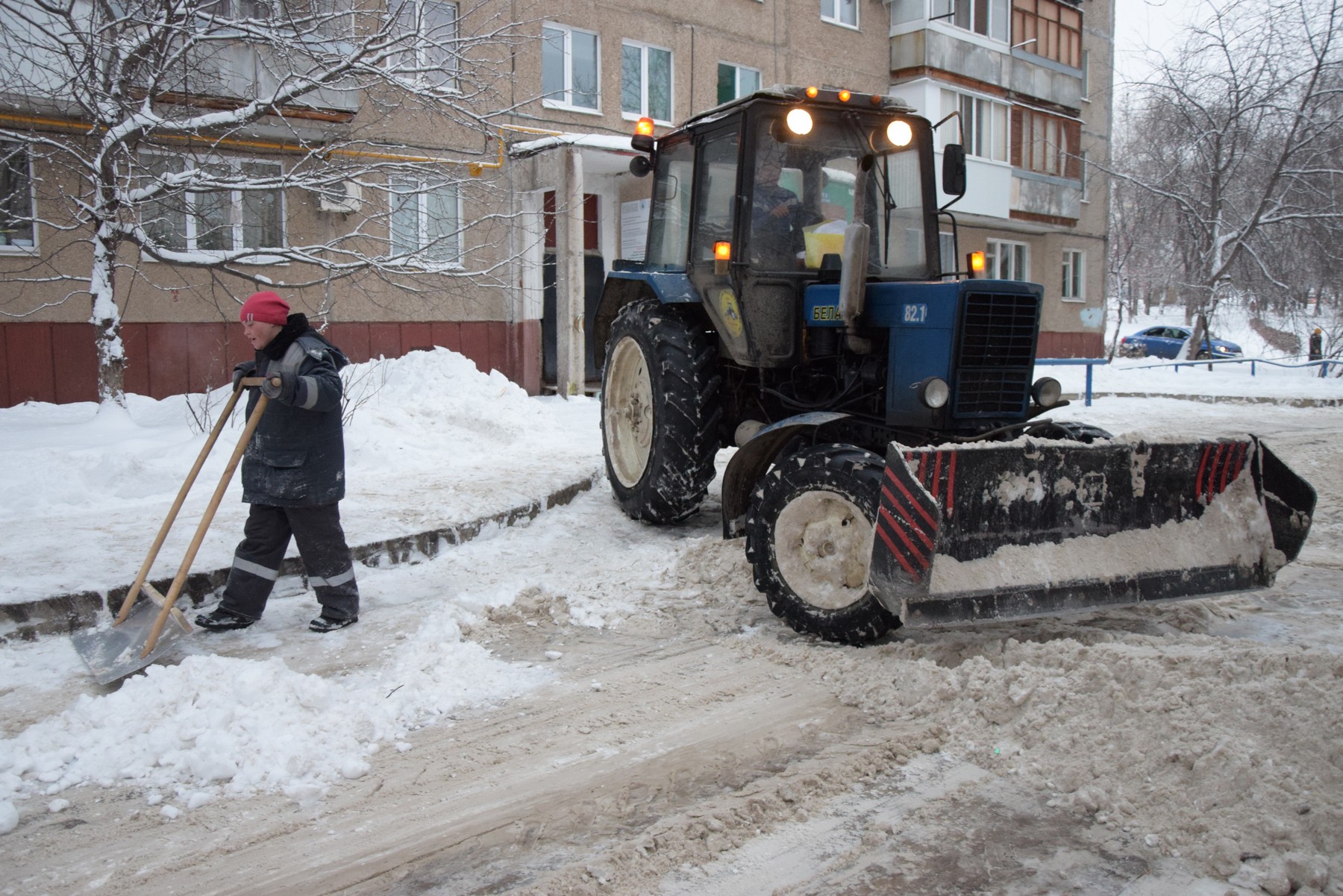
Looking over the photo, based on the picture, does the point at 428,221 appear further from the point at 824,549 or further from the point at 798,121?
the point at 824,549

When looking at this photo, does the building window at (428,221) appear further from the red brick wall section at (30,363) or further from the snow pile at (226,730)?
the snow pile at (226,730)

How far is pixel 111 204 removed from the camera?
29.1ft

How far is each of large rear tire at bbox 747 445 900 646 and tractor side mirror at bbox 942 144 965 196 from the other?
1893 mm

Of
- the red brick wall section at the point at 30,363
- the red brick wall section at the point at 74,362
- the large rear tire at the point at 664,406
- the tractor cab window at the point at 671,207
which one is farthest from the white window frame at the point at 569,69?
the large rear tire at the point at 664,406

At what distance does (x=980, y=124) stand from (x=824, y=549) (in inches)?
801

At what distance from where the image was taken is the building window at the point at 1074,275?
26609 millimetres

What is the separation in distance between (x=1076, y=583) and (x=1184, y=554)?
2.00 ft

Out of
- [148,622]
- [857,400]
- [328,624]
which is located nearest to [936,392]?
[857,400]

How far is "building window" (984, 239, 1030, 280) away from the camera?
24672 millimetres

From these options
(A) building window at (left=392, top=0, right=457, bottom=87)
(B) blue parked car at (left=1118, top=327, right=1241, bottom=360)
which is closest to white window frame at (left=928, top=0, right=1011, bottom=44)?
(A) building window at (left=392, top=0, right=457, bottom=87)

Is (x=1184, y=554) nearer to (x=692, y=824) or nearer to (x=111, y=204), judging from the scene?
(x=692, y=824)

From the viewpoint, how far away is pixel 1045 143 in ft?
78.5

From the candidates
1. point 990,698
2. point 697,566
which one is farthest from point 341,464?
point 990,698

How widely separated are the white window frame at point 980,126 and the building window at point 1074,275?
4.93 m
